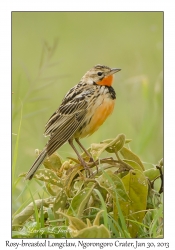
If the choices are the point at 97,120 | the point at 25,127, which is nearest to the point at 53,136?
the point at 97,120

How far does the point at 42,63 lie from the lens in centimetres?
645

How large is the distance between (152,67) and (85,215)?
6.39 meters

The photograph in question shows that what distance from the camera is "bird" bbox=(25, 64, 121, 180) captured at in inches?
222

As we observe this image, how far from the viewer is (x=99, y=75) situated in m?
6.09

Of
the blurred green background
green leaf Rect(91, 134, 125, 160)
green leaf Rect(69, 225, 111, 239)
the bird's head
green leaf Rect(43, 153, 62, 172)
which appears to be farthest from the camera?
the blurred green background

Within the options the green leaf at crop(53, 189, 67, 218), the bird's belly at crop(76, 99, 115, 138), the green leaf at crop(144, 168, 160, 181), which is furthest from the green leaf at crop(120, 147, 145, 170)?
the bird's belly at crop(76, 99, 115, 138)

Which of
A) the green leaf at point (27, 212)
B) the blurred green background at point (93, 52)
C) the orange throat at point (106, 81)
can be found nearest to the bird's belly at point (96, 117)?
the orange throat at point (106, 81)

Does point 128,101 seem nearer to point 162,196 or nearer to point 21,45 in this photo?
point 21,45

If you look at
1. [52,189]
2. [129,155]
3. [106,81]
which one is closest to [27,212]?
[52,189]

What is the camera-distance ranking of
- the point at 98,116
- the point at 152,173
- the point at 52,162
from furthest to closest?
1. the point at 98,116
2. the point at 52,162
3. the point at 152,173

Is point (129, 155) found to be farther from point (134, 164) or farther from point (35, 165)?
point (35, 165)

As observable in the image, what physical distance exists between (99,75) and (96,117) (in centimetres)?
60

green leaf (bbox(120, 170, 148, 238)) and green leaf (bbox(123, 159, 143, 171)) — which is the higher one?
green leaf (bbox(123, 159, 143, 171))

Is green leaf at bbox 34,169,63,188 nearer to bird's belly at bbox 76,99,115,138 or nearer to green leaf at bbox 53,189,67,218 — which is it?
green leaf at bbox 53,189,67,218
